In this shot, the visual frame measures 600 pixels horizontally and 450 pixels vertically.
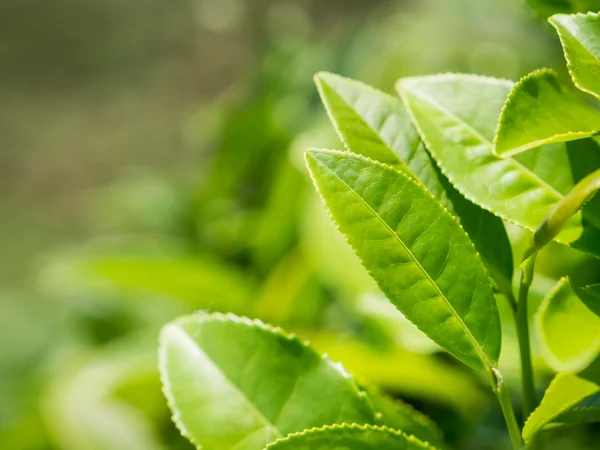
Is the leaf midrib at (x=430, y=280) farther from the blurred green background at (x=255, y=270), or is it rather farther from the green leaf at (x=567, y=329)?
the blurred green background at (x=255, y=270)

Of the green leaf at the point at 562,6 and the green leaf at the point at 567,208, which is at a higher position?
the green leaf at the point at 562,6

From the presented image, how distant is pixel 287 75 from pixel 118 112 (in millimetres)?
4485

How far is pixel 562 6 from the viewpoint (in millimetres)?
425

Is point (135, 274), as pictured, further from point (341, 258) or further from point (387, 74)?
point (387, 74)

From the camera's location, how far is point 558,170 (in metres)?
0.42

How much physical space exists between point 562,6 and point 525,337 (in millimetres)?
202

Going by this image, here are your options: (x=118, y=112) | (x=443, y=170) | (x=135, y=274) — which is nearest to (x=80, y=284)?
(x=135, y=274)

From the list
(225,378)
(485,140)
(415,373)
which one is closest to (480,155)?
(485,140)

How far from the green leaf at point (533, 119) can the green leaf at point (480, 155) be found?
44mm

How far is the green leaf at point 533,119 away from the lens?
367 mm

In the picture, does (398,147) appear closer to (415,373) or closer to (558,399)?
(558,399)

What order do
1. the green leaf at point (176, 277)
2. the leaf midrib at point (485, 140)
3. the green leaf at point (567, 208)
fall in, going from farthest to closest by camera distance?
1. the green leaf at point (176, 277)
2. the leaf midrib at point (485, 140)
3. the green leaf at point (567, 208)

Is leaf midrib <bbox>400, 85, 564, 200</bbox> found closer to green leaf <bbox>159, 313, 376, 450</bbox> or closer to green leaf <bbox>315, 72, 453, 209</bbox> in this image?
green leaf <bbox>315, 72, 453, 209</bbox>

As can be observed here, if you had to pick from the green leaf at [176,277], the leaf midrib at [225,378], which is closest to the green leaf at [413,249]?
the leaf midrib at [225,378]
